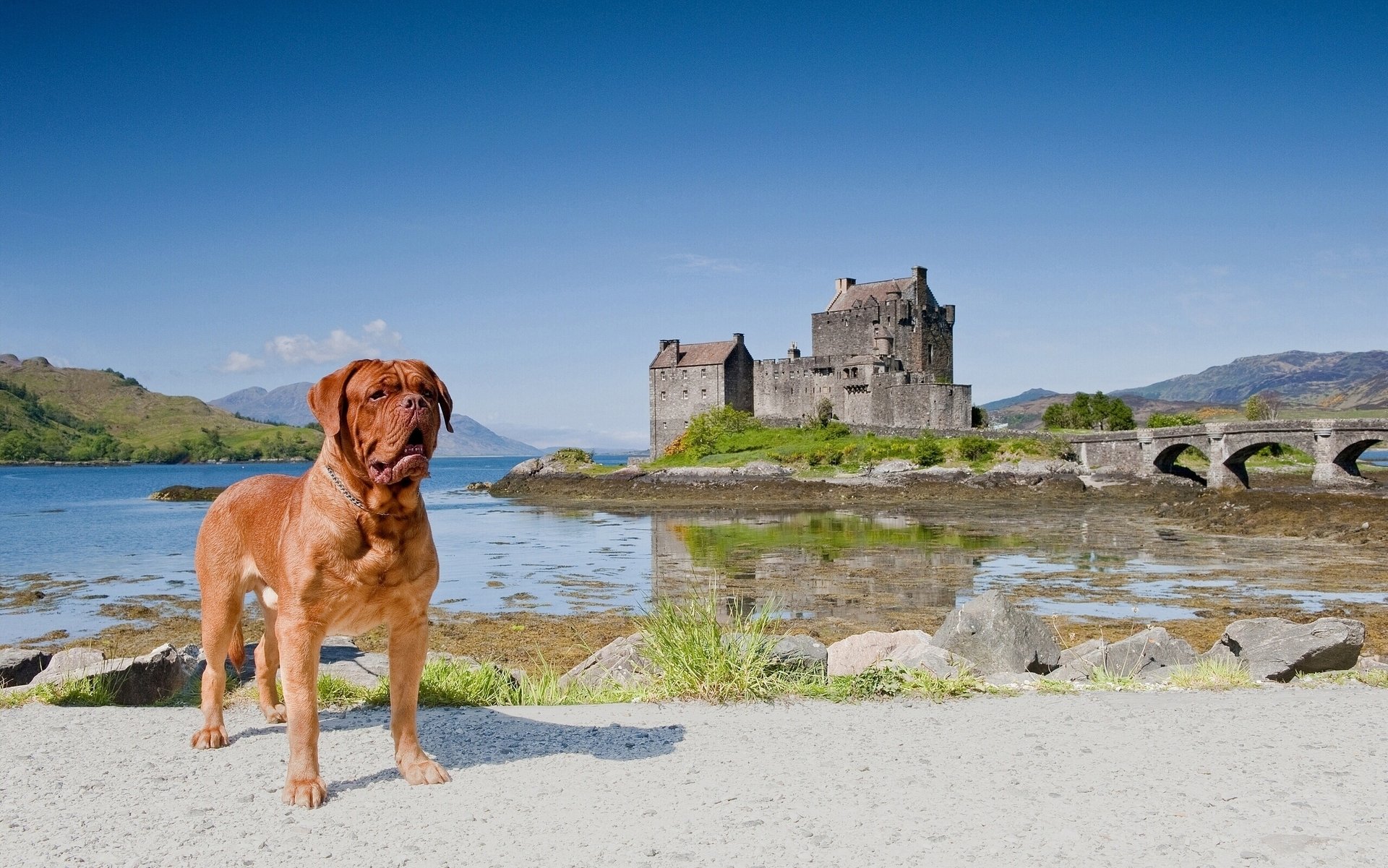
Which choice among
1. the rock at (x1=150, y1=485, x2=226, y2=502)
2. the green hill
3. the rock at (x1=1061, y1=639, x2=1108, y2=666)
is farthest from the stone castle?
the green hill

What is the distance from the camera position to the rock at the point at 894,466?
2245 inches

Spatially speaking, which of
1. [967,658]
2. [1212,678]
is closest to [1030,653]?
[967,658]

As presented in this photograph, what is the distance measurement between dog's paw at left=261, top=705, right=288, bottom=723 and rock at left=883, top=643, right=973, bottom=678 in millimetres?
5088

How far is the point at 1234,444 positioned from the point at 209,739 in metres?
56.7

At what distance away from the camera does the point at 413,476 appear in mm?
4914

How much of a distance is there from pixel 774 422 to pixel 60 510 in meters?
47.6

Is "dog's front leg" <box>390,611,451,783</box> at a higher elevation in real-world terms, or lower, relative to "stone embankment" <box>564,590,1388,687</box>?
higher

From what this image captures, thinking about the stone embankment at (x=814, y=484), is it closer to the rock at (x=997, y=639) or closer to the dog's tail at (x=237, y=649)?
the rock at (x=997, y=639)

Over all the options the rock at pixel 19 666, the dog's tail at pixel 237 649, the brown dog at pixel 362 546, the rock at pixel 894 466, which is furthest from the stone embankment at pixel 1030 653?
the rock at pixel 894 466

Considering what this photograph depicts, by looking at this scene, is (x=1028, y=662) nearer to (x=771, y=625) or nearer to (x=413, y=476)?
(x=771, y=625)

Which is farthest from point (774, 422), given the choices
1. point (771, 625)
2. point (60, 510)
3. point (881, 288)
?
point (771, 625)

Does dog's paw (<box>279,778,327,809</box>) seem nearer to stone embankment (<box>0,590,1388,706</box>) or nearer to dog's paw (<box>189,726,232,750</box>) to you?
dog's paw (<box>189,726,232,750</box>)

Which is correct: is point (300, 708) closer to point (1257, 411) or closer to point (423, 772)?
point (423, 772)

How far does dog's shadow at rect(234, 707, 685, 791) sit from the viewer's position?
6.04m
